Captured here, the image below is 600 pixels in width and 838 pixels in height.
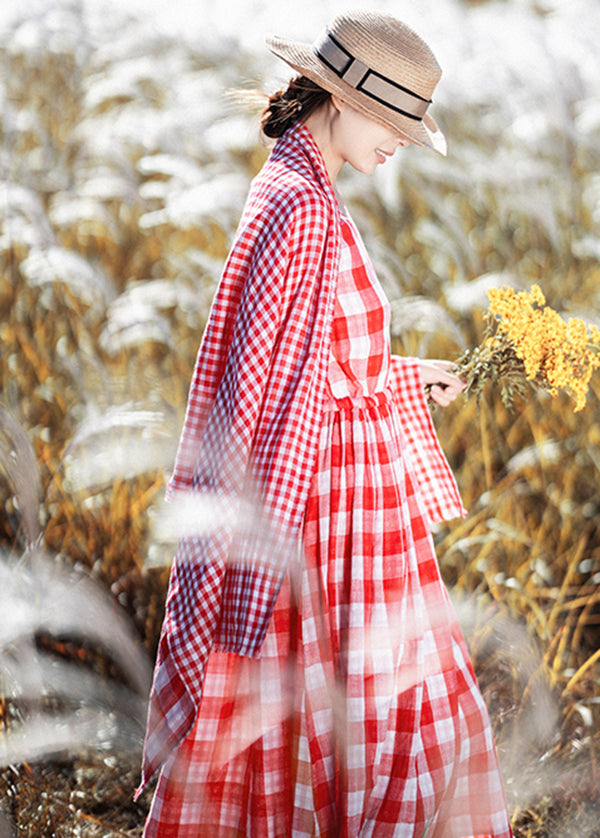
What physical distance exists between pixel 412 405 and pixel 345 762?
55 cm

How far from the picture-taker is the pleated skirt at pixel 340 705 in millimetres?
1198

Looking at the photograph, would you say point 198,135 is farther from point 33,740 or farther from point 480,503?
point 33,740

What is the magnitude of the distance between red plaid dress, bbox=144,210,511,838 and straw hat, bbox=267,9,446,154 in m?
0.17

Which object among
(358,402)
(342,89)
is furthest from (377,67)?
(358,402)

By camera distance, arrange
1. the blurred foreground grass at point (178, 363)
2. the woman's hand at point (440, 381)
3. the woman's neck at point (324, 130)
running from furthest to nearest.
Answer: the blurred foreground grass at point (178, 363)
the woman's hand at point (440, 381)
the woman's neck at point (324, 130)

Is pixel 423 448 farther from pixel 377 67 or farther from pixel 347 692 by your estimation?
pixel 377 67

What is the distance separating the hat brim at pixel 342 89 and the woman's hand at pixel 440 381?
354mm

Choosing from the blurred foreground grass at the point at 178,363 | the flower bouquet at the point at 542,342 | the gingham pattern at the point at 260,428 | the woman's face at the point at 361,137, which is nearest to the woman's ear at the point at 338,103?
the woman's face at the point at 361,137

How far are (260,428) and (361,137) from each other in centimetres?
42

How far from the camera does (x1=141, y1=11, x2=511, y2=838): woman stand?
115 centimetres

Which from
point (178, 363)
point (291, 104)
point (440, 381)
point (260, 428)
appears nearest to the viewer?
point (260, 428)

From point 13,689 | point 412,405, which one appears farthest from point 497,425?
point 13,689

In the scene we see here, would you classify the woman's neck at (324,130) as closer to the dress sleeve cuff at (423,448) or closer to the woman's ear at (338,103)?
the woman's ear at (338,103)

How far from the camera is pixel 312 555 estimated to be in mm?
1236
